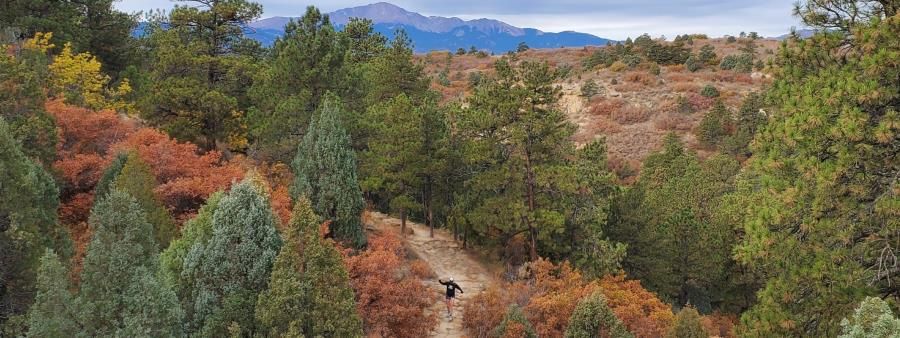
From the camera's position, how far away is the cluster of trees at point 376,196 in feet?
29.0

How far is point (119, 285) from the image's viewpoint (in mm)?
8906

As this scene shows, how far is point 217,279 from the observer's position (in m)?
10.5

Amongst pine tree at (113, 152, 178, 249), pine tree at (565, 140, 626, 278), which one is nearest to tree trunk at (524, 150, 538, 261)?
pine tree at (565, 140, 626, 278)

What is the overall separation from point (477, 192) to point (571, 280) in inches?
200

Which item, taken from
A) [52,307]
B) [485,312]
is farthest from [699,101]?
[52,307]

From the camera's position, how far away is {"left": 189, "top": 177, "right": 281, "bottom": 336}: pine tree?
10.4 m

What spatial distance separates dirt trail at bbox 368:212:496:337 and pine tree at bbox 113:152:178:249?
7.14 meters

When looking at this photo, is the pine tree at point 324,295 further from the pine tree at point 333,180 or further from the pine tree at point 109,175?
the pine tree at point 109,175

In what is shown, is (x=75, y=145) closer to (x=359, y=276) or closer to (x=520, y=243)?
(x=359, y=276)

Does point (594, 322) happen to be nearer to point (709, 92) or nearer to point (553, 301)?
point (553, 301)

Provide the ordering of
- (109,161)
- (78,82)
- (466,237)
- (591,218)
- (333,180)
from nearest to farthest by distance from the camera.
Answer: (333,180) → (109,161) → (591,218) → (466,237) → (78,82)

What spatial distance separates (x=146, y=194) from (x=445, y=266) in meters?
10.4

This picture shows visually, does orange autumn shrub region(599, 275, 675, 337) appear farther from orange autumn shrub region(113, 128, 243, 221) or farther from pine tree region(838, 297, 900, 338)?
orange autumn shrub region(113, 128, 243, 221)

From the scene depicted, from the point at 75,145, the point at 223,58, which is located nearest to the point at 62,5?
the point at 223,58
